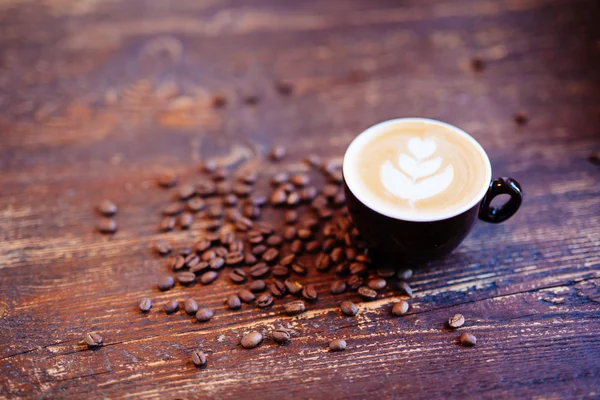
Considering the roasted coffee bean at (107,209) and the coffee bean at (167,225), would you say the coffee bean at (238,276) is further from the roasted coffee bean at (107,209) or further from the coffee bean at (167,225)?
the roasted coffee bean at (107,209)

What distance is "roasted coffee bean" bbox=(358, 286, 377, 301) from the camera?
1320 mm

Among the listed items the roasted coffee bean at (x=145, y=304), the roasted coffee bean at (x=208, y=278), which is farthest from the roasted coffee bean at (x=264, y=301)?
the roasted coffee bean at (x=145, y=304)

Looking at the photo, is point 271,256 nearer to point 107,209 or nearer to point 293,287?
point 293,287

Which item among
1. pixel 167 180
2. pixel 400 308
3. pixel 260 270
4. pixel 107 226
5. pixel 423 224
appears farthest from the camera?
pixel 167 180

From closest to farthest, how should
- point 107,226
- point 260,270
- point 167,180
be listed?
point 260,270 → point 107,226 → point 167,180

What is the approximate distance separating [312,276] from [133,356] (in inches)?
16.8

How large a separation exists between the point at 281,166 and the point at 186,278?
17.9 inches

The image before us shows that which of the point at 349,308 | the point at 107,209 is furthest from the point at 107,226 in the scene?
the point at 349,308

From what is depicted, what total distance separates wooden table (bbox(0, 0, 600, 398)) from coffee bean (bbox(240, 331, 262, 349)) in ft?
0.07

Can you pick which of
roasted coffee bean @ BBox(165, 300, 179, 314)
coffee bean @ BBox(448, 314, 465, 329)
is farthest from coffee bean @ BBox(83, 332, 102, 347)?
coffee bean @ BBox(448, 314, 465, 329)

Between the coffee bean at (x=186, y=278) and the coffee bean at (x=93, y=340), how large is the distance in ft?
0.70

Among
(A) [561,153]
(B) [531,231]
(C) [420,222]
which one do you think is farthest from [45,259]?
(A) [561,153]

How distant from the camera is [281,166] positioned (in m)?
1.68

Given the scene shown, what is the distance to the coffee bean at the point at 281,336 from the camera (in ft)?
4.09
